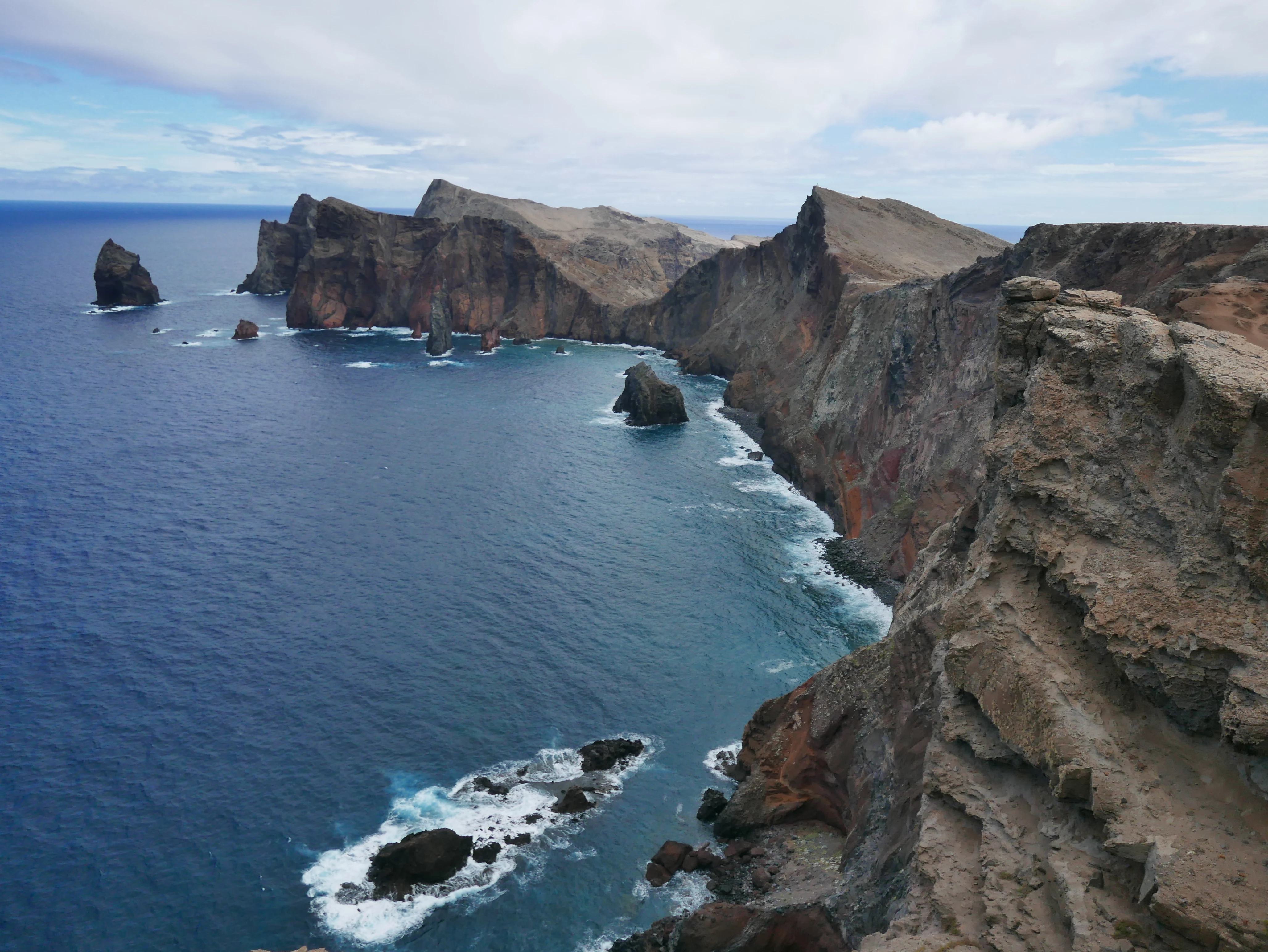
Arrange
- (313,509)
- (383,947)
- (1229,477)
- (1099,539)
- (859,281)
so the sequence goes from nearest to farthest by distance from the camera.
A: (1229,477)
(1099,539)
(383,947)
(313,509)
(859,281)

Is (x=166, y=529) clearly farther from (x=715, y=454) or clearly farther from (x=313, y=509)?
(x=715, y=454)

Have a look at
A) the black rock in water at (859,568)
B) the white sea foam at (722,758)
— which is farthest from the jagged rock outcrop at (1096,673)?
the black rock in water at (859,568)

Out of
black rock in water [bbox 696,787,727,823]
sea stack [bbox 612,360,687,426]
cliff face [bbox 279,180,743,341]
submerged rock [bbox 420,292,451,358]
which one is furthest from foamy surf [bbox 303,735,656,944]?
cliff face [bbox 279,180,743,341]

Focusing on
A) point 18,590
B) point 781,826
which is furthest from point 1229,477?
point 18,590

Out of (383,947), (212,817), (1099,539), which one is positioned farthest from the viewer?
(212,817)

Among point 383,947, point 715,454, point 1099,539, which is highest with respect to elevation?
point 1099,539

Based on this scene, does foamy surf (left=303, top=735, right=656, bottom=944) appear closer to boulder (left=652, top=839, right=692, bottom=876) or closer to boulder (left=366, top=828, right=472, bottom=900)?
boulder (left=366, top=828, right=472, bottom=900)
